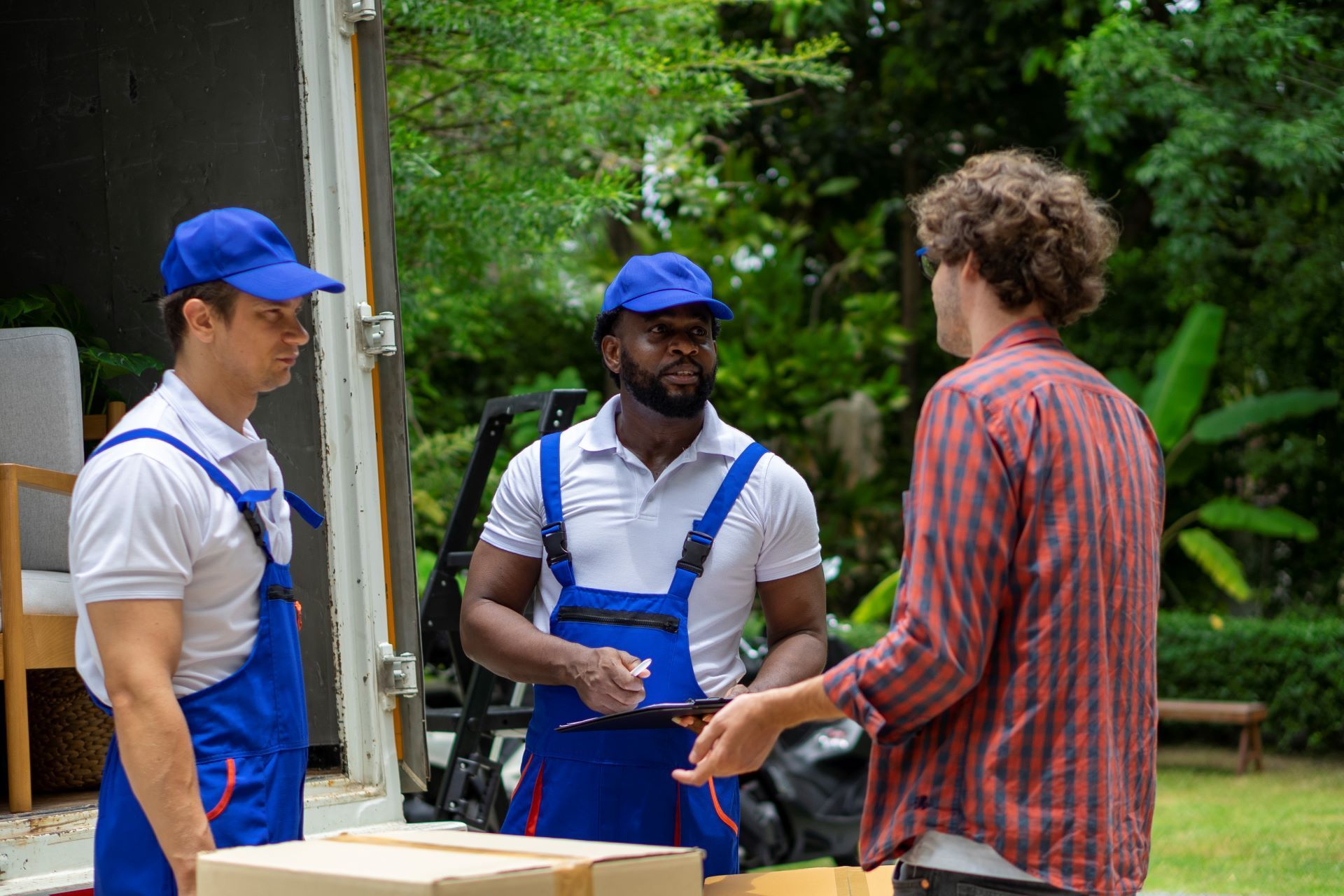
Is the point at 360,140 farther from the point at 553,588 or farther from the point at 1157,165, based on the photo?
the point at 1157,165

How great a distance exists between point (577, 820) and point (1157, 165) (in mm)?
8166

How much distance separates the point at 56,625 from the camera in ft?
11.1

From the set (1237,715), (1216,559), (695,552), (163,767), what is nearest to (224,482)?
(163,767)

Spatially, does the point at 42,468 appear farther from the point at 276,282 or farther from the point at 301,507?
the point at 276,282

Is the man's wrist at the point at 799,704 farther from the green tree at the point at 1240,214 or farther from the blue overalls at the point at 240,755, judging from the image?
the green tree at the point at 1240,214

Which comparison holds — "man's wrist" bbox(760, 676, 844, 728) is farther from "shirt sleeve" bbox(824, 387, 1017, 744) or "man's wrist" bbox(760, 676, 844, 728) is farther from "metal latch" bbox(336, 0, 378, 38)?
"metal latch" bbox(336, 0, 378, 38)

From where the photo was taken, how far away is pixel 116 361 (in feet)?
12.8

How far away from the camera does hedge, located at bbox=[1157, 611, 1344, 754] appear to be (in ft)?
37.3

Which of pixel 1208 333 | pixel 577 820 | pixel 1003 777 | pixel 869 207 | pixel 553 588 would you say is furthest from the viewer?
pixel 869 207

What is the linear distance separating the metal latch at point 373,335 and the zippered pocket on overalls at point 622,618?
831mm

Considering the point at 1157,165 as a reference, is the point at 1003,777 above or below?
below

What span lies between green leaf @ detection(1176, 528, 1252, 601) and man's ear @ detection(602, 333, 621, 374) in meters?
10.3

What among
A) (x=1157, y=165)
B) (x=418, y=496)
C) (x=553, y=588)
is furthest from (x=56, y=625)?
(x=1157, y=165)

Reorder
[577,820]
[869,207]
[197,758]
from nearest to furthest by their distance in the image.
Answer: [197,758] → [577,820] → [869,207]
